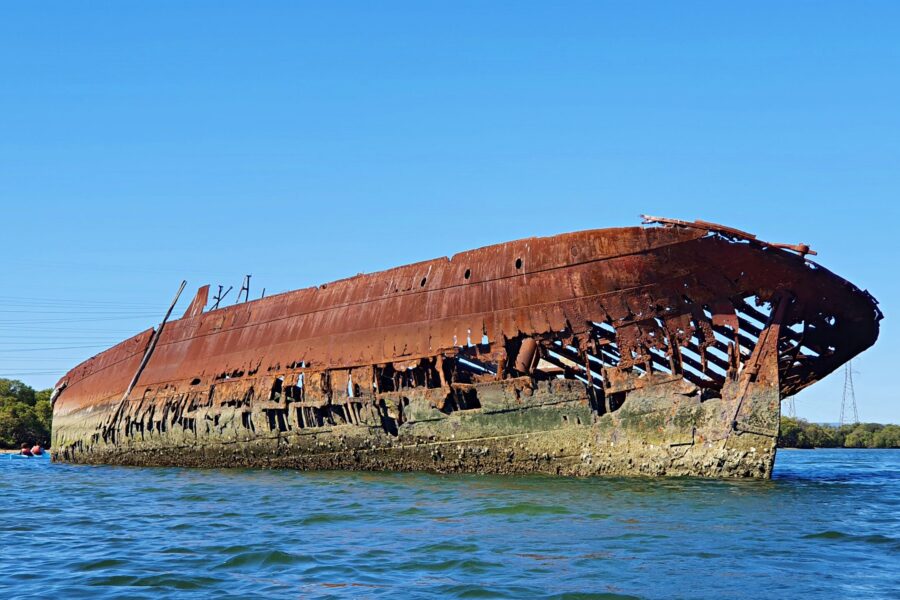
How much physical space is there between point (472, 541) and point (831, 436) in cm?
5566

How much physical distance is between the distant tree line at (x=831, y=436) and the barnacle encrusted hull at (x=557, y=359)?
43397mm

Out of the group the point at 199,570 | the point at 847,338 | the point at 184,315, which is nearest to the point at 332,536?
the point at 199,570

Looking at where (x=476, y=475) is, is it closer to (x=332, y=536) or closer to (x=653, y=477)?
(x=653, y=477)

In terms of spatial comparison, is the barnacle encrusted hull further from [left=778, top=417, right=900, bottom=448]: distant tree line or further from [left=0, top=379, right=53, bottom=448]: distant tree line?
[left=778, top=417, right=900, bottom=448]: distant tree line

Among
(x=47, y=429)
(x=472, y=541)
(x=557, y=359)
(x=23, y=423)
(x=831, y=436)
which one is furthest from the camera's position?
(x=831, y=436)

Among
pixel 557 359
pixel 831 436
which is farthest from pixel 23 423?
pixel 831 436

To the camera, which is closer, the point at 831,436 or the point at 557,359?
the point at 557,359

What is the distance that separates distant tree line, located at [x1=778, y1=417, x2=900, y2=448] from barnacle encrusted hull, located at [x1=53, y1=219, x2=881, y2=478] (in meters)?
43.4

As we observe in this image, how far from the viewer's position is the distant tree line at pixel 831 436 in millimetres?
54781

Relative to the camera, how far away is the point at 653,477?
11953mm

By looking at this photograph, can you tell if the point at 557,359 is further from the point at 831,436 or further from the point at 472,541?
the point at 831,436

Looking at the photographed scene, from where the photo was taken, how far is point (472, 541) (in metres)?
7.80

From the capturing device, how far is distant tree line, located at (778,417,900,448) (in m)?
54.8

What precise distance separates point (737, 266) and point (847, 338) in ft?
10.1
